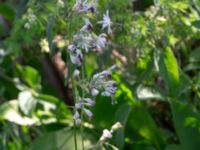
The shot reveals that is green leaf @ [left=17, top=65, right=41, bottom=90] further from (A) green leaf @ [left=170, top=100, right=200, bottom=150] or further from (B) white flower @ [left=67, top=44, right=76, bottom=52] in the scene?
(B) white flower @ [left=67, top=44, right=76, bottom=52]

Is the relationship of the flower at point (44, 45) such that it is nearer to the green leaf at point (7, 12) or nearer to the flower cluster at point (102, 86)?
the green leaf at point (7, 12)

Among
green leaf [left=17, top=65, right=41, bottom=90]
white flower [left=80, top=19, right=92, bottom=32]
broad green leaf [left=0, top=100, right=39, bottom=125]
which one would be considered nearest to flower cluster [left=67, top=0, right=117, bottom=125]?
white flower [left=80, top=19, right=92, bottom=32]

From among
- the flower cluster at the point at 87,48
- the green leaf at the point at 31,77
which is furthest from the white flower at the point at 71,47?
the green leaf at the point at 31,77

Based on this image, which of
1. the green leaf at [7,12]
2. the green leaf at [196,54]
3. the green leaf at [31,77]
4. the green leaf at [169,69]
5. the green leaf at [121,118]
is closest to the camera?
the green leaf at [121,118]

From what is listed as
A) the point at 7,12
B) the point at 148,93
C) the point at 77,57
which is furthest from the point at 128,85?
the point at 7,12

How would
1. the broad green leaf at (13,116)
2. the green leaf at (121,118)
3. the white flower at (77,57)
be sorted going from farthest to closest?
the broad green leaf at (13,116), the green leaf at (121,118), the white flower at (77,57)

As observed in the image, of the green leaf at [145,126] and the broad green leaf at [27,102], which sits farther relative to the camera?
the broad green leaf at [27,102]

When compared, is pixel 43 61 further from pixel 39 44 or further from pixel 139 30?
pixel 139 30
